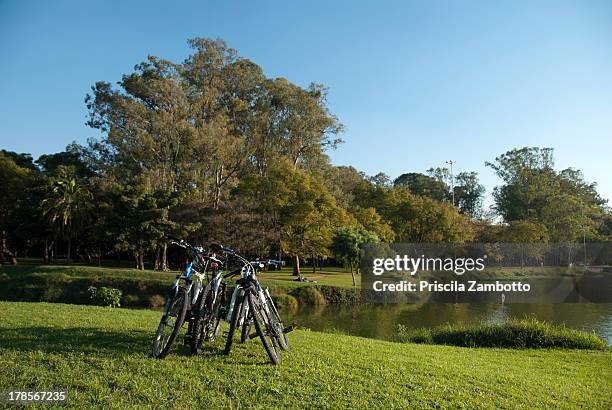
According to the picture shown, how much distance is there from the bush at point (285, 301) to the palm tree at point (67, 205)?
17.8m

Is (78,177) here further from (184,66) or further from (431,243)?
(431,243)

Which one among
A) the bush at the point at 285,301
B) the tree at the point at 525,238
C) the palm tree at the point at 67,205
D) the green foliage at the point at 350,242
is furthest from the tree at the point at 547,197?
the palm tree at the point at 67,205

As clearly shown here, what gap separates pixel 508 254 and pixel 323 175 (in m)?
18.3

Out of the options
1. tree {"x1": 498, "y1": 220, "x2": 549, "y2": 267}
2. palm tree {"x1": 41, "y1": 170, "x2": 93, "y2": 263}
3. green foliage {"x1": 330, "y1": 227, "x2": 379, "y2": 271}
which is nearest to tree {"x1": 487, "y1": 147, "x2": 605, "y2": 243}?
tree {"x1": 498, "y1": 220, "x2": 549, "y2": 267}

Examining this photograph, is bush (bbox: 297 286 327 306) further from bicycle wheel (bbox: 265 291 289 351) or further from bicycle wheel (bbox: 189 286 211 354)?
bicycle wheel (bbox: 189 286 211 354)

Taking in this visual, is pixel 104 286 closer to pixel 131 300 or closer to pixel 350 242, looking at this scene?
pixel 131 300

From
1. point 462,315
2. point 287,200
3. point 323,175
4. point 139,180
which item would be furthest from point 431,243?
point 139,180

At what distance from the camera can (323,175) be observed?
148 ft

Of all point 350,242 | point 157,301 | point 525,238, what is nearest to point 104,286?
point 157,301

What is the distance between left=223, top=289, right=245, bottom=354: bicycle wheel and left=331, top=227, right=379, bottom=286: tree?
26362 mm

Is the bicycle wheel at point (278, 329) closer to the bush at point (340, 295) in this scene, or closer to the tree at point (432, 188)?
the bush at point (340, 295)

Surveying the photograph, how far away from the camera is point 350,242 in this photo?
104 ft

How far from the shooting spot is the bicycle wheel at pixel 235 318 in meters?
5.23

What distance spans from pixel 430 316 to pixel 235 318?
17541mm
